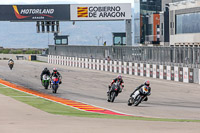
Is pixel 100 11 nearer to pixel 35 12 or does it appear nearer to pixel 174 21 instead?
pixel 35 12

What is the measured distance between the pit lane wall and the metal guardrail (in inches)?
15.2

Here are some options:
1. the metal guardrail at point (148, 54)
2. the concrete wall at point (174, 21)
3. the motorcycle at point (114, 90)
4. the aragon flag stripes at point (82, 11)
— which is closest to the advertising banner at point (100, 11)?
the aragon flag stripes at point (82, 11)

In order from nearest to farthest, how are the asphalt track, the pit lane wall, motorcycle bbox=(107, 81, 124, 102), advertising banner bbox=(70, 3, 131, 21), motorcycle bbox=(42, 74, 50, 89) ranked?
1. the asphalt track
2. motorcycle bbox=(107, 81, 124, 102)
3. motorcycle bbox=(42, 74, 50, 89)
4. the pit lane wall
5. advertising banner bbox=(70, 3, 131, 21)

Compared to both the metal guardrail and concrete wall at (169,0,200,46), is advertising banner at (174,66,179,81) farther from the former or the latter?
concrete wall at (169,0,200,46)

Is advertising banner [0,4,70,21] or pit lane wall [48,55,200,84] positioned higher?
advertising banner [0,4,70,21]

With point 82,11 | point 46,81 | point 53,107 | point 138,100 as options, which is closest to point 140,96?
point 138,100

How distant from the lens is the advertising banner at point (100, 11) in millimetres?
68875

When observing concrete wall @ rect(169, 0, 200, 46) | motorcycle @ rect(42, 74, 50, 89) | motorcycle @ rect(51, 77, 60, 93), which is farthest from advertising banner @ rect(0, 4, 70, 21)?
motorcycle @ rect(51, 77, 60, 93)

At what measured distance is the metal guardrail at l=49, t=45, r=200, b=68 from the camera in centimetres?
3481

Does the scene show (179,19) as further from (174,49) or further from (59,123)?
(59,123)

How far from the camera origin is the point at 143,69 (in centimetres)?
4156

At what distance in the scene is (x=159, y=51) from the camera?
40.2 m

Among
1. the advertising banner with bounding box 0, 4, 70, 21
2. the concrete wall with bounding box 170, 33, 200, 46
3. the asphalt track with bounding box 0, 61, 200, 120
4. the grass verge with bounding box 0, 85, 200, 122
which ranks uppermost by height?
the advertising banner with bounding box 0, 4, 70, 21

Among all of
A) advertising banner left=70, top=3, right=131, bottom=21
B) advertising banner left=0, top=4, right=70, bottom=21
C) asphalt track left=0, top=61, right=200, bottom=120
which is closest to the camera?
asphalt track left=0, top=61, right=200, bottom=120
